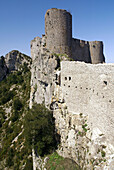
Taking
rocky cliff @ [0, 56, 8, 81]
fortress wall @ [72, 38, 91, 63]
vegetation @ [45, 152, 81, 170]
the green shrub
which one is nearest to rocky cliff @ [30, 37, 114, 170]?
vegetation @ [45, 152, 81, 170]

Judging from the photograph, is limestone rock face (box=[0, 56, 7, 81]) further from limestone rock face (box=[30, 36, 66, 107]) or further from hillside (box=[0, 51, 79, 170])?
limestone rock face (box=[30, 36, 66, 107])

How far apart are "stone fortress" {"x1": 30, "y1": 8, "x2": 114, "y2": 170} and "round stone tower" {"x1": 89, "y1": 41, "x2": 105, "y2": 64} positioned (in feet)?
5.10

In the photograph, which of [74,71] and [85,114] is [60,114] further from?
[74,71]

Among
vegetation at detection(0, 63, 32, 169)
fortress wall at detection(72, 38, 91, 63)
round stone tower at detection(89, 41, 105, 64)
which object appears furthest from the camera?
round stone tower at detection(89, 41, 105, 64)

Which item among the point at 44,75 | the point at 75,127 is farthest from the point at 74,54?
the point at 75,127

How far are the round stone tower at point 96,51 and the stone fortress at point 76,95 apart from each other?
155 cm

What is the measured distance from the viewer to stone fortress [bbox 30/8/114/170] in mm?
9688

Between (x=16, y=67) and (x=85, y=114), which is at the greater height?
(x=16, y=67)

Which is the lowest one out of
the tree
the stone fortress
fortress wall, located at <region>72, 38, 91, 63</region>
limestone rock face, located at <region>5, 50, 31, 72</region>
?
the tree

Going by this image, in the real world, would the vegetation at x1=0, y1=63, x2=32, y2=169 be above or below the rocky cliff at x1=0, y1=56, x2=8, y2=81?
below

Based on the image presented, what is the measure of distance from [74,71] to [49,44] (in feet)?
23.5

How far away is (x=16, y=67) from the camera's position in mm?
49656

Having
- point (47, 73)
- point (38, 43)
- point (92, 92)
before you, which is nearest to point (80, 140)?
point (92, 92)

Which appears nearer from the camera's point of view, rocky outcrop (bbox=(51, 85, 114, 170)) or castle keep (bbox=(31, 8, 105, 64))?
rocky outcrop (bbox=(51, 85, 114, 170))
